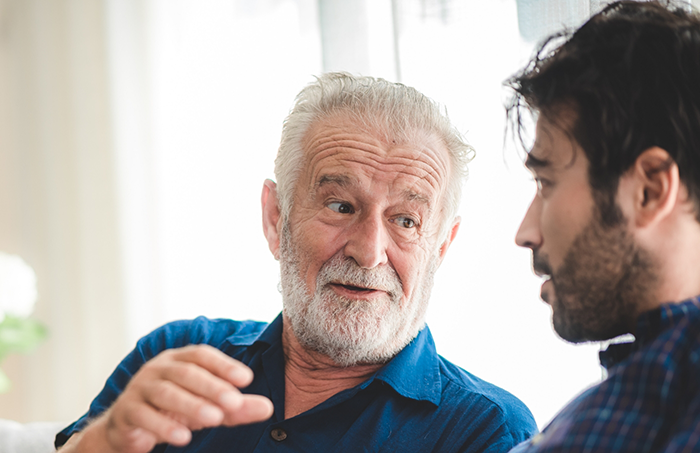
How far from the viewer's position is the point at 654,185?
82cm

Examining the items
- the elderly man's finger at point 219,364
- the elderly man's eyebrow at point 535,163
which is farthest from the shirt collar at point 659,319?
the elderly man's finger at point 219,364

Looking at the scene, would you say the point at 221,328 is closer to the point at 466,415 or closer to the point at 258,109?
the point at 466,415

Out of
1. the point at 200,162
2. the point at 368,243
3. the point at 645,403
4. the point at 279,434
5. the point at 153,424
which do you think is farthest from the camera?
the point at 200,162

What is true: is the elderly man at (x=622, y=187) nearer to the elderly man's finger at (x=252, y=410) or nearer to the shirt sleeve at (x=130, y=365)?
the elderly man's finger at (x=252, y=410)

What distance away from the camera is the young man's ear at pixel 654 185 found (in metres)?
0.80

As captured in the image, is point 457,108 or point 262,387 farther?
point 457,108

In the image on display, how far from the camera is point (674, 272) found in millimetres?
812

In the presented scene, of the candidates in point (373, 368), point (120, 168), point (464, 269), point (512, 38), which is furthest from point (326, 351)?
point (120, 168)

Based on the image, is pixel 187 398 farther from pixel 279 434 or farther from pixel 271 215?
pixel 271 215

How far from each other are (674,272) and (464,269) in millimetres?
907

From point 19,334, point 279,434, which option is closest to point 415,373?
point 279,434

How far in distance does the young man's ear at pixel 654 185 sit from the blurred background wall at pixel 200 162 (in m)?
0.71

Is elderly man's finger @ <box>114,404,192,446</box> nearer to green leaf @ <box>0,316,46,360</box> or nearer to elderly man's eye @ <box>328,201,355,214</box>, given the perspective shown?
elderly man's eye @ <box>328,201,355,214</box>

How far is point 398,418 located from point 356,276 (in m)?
0.32
